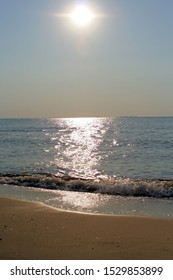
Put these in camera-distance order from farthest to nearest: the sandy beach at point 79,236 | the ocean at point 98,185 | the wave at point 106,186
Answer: the wave at point 106,186 → the ocean at point 98,185 → the sandy beach at point 79,236

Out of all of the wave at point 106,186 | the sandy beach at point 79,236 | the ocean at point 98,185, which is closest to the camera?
the sandy beach at point 79,236

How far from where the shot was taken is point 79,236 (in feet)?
29.5

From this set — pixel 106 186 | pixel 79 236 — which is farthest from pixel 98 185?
pixel 79 236

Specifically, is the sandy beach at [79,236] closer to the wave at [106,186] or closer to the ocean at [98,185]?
the ocean at [98,185]

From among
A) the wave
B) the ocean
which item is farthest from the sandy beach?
the wave

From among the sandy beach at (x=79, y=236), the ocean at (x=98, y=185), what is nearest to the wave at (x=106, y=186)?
the ocean at (x=98, y=185)

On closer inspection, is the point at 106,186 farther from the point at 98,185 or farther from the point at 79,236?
the point at 79,236

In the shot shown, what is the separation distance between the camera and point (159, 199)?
15.9 m

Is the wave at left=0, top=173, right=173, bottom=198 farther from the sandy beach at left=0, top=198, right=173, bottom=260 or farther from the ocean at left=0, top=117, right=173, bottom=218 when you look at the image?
the sandy beach at left=0, top=198, right=173, bottom=260

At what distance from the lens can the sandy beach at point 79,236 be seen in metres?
7.71

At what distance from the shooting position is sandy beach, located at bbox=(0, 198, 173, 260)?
25.3 ft
